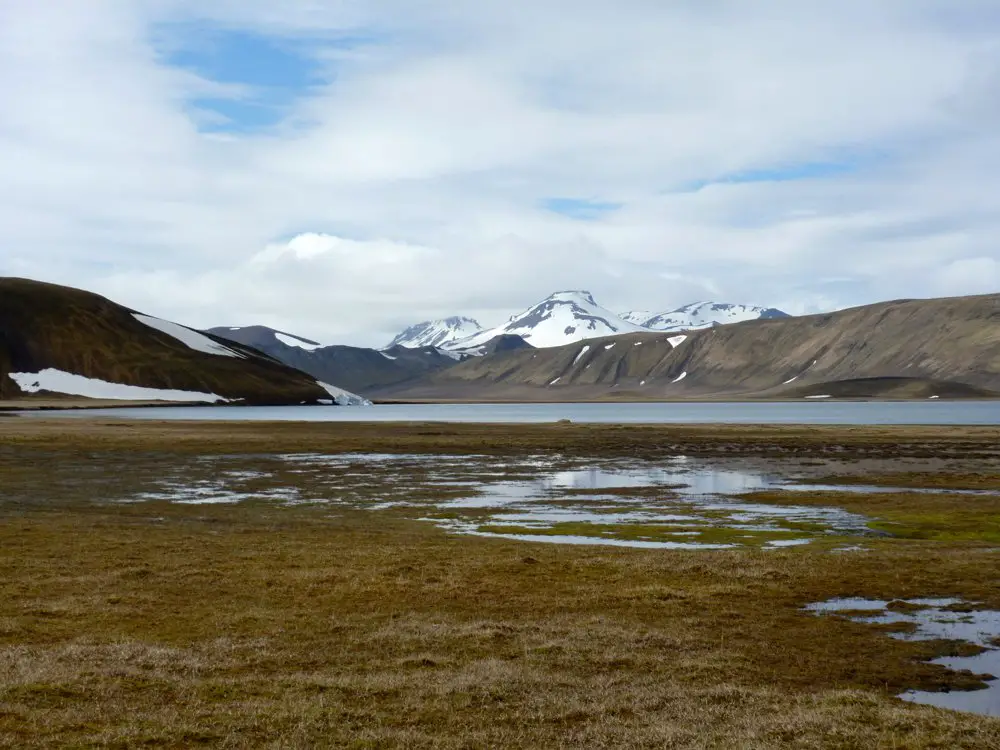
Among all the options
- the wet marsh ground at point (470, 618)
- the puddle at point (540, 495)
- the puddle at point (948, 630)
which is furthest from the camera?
the puddle at point (540, 495)

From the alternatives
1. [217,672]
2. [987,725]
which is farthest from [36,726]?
[987,725]

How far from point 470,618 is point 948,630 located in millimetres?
10178

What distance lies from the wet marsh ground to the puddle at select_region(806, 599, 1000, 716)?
0.45 meters

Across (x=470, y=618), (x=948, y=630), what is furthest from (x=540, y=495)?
(x=948, y=630)

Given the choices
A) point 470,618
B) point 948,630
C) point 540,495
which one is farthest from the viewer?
point 540,495

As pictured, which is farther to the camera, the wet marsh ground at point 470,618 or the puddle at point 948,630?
the puddle at point 948,630

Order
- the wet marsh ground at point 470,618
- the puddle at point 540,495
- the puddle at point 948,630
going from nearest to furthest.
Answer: the wet marsh ground at point 470,618 < the puddle at point 948,630 < the puddle at point 540,495

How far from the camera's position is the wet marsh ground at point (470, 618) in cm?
1470

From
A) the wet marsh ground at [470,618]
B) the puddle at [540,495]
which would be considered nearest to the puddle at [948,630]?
the wet marsh ground at [470,618]

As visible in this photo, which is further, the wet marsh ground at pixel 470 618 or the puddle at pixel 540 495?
the puddle at pixel 540 495

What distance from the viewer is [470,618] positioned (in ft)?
73.0

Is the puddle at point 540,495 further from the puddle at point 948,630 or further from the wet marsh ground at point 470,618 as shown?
the puddle at point 948,630

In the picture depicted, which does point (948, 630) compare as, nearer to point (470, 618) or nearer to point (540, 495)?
point (470, 618)

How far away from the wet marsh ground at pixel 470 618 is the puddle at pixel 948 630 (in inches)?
17.9
